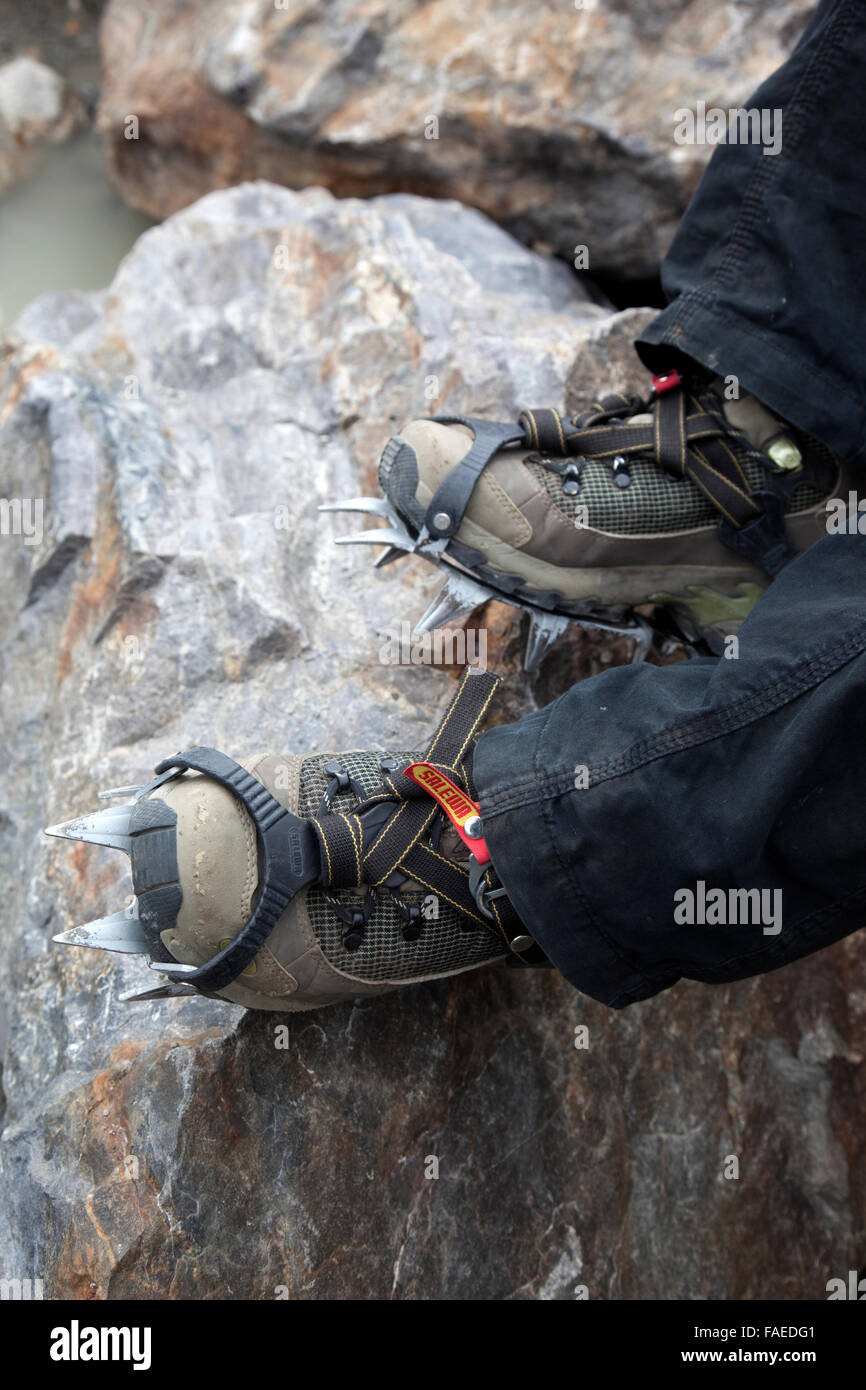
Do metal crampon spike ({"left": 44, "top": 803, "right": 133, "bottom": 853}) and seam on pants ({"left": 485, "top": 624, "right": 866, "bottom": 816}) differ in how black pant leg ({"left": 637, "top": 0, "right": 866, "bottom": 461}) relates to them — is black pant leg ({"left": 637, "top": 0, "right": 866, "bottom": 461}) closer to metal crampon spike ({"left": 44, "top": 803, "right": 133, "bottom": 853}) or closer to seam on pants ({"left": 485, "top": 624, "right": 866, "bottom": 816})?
seam on pants ({"left": 485, "top": 624, "right": 866, "bottom": 816})

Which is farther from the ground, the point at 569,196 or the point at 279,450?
the point at 569,196

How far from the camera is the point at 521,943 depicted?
4.38ft

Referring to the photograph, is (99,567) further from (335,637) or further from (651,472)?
(651,472)

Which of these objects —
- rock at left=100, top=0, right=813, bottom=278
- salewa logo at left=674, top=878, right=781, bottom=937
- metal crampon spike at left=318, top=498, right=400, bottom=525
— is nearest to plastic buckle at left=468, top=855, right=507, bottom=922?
salewa logo at left=674, top=878, right=781, bottom=937

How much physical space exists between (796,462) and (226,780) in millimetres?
916

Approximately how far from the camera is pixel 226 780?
1.27 meters

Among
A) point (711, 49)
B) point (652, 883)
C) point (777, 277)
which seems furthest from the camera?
point (711, 49)

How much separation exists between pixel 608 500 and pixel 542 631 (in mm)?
217

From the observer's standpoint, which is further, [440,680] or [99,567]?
[99,567]

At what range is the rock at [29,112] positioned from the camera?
3568mm

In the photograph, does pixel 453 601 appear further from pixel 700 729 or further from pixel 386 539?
pixel 700 729

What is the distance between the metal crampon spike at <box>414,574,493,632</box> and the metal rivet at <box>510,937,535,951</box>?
1.84 ft

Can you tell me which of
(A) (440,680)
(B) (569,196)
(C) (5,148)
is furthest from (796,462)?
(C) (5,148)

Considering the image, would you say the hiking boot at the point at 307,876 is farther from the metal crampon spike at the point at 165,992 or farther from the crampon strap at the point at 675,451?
the crampon strap at the point at 675,451
